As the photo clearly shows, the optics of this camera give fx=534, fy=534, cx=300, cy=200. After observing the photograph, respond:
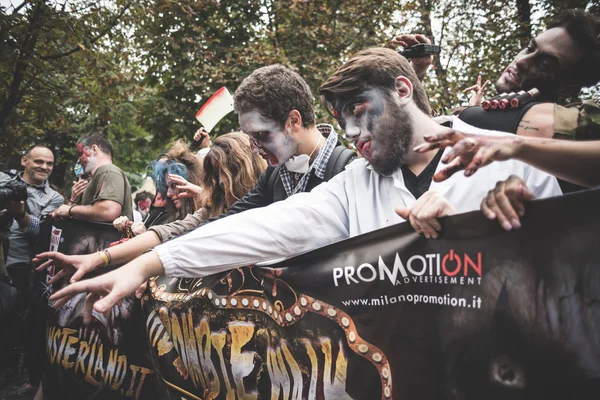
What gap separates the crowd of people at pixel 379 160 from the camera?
1656mm

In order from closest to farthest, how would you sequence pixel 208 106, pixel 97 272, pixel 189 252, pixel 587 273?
pixel 587 273
pixel 189 252
pixel 97 272
pixel 208 106

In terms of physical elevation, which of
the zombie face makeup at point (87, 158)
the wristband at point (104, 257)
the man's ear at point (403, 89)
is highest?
the zombie face makeup at point (87, 158)

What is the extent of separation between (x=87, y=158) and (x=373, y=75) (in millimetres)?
4310

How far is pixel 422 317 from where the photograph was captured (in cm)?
185

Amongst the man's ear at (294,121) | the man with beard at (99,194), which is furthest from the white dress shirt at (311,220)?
the man with beard at (99,194)

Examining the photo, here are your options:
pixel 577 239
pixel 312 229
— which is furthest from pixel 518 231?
pixel 312 229

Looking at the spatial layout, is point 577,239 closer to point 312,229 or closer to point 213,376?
point 312,229

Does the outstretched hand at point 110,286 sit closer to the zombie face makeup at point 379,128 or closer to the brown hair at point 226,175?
the zombie face makeup at point 379,128

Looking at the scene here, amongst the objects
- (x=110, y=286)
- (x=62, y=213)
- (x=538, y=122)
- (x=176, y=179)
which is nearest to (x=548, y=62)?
(x=538, y=122)

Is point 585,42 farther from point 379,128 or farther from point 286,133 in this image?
point 286,133

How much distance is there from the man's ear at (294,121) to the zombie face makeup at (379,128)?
3.11 feet

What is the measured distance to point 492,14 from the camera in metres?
9.86

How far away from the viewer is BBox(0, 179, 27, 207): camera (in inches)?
210

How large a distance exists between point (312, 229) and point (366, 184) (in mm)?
319
